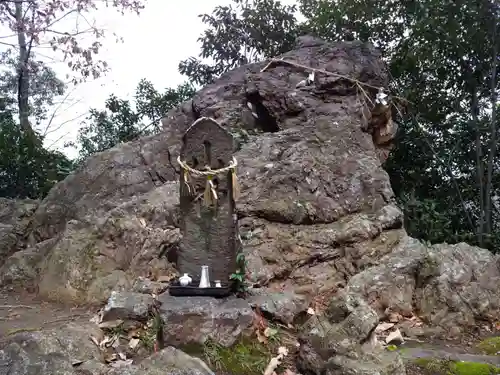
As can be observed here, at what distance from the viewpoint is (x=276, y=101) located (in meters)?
8.70

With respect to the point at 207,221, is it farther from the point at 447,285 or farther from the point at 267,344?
the point at 447,285

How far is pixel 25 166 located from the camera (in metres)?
11.3

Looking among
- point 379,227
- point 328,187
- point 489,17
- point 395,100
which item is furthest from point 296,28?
point 379,227

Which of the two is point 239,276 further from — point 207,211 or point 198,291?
point 207,211

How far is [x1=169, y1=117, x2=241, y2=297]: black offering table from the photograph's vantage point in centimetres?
455

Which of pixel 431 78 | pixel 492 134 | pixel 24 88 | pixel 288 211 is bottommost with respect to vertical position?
pixel 288 211

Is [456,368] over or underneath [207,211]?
underneath

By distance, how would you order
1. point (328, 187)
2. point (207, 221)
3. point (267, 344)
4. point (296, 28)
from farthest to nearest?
point (296, 28)
point (328, 187)
point (207, 221)
point (267, 344)

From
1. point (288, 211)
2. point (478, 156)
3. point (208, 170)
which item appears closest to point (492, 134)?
point (478, 156)

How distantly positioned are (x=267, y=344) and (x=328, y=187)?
362cm

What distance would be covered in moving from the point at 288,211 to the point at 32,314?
11.9ft

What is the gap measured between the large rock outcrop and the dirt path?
0.80 feet

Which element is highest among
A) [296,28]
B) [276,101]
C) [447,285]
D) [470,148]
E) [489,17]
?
[296,28]

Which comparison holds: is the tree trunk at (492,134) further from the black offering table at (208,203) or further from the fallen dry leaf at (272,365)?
the fallen dry leaf at (272,365)
